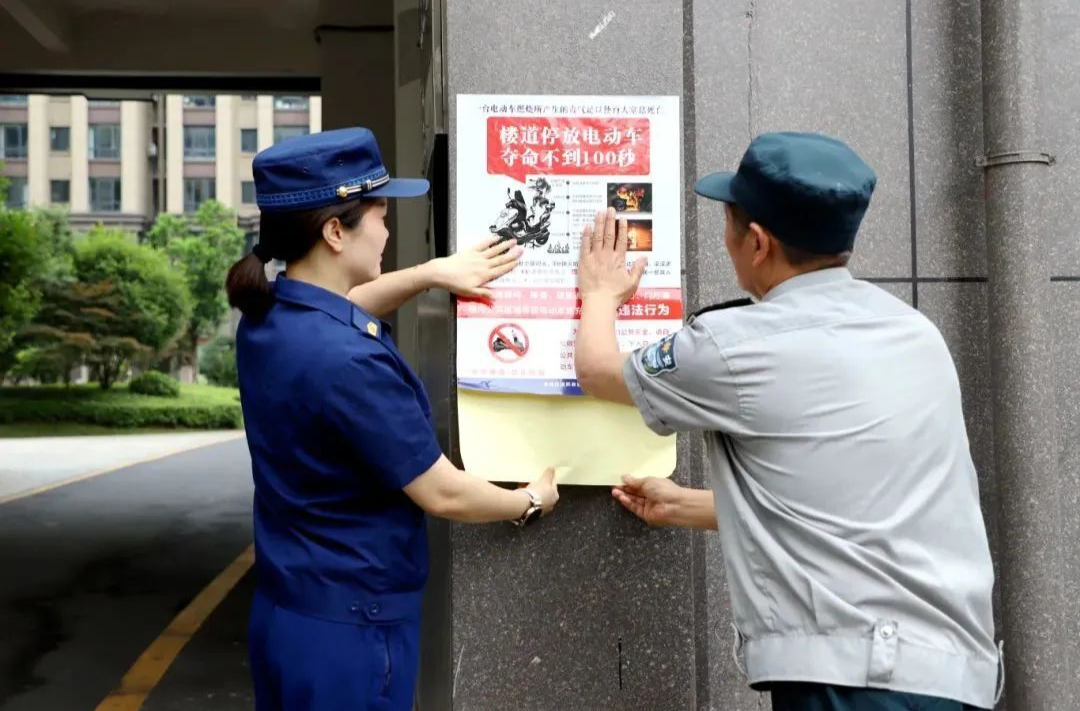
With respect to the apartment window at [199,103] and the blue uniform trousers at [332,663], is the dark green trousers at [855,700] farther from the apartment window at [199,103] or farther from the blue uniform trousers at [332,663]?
the apartment window at [199,103]

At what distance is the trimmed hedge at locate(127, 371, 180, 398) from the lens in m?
38.9

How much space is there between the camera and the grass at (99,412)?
3325 cm

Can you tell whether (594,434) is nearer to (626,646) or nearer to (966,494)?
(626,646)

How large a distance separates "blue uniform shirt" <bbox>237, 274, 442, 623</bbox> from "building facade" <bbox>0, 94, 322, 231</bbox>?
64.2 meters

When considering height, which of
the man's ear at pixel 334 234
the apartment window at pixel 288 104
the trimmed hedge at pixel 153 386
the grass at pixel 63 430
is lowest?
the grass at pixel 63 430

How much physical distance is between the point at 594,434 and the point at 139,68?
34.7 ft

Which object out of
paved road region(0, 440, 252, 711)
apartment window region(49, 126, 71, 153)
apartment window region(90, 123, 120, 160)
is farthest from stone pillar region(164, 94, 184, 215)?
paved road region(0, 440, 252, 711)

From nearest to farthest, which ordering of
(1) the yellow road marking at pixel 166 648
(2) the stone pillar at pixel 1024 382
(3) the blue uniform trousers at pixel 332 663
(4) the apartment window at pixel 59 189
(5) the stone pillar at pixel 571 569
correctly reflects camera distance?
(3) the blue uniform trousers at pixel 332 663, (5) the stone pillar at pixel 571 569, (2) the stone pillar at pixel 1024 382, (1) the yellow road marking at pixel 166 648, (4) the apartment window at pixel 59 189

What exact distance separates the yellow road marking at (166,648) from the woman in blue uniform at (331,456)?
12.3ft

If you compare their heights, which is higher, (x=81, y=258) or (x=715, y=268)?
(x=81, y=258)

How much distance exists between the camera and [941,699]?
1.77 meters

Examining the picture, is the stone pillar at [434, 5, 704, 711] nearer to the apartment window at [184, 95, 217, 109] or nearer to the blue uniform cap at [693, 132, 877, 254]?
the blue uniform cap at [693, 132, 877, 254]

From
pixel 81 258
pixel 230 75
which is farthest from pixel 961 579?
pixel 81 258

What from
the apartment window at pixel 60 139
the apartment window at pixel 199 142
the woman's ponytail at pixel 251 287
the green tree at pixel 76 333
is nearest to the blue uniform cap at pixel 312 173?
the woman's ponytail at pixel 251 287
